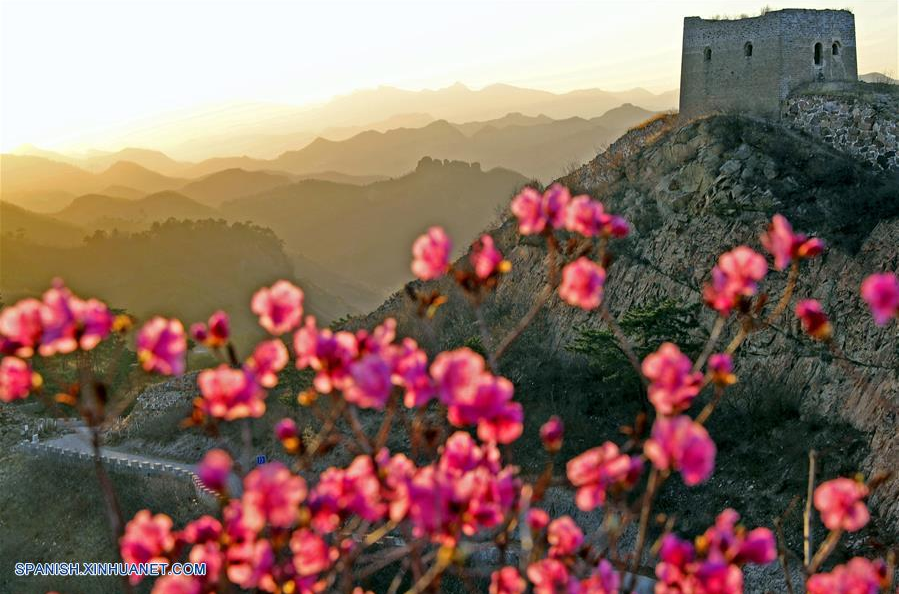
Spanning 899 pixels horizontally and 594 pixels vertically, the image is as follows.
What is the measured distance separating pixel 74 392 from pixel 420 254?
1.87 metres

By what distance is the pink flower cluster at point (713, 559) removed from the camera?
4496 millimetres

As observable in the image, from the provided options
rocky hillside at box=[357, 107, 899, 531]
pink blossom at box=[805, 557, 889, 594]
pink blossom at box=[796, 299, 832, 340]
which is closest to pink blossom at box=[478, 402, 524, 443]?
pink blossom at box=[796, 299, 832, 340]

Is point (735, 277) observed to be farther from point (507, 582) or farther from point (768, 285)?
point (768, 285)

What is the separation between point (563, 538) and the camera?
213 inches

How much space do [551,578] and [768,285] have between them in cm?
2013

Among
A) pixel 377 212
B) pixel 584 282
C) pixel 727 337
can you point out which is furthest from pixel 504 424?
pixel 377 212

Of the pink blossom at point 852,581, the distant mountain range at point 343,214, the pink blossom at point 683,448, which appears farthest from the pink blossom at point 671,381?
the distant mountain range at point 343,214

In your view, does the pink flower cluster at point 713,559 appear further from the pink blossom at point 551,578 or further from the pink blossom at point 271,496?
the pink blossom at point 271,496

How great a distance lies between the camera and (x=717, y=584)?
4.49m

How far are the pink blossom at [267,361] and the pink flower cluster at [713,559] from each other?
2.08m

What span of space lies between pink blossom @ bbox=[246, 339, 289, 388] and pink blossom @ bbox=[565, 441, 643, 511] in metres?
1.52

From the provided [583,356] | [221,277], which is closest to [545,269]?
[583,356]

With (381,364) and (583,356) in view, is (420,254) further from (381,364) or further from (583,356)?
(583,356)

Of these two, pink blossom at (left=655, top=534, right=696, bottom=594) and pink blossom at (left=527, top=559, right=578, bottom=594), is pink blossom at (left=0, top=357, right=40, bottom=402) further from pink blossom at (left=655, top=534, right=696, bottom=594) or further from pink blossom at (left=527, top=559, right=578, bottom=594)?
pink blossom at (left=655, top=534, right=696, bottom=594)
